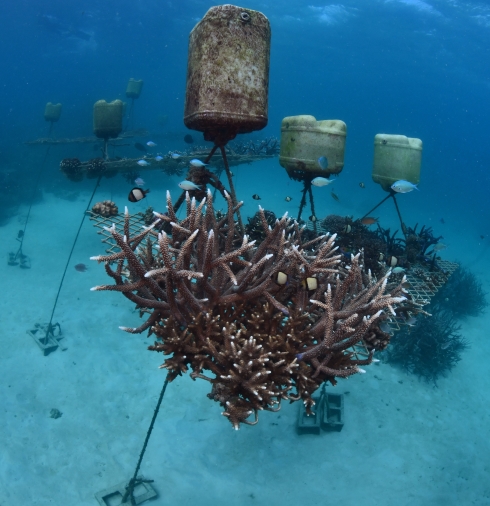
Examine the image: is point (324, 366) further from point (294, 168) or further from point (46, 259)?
point (46, 259)

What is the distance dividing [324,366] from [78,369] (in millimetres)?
7144

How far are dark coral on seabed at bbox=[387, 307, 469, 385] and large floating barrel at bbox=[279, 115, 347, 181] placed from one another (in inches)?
203

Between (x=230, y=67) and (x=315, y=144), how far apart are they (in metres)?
2.82

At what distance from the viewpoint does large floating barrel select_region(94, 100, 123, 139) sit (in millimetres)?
9727

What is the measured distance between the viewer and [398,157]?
7742mm

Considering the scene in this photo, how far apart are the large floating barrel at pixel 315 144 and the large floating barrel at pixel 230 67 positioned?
2.32 m

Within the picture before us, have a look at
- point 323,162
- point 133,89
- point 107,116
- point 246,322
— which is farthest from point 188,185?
point 133,89

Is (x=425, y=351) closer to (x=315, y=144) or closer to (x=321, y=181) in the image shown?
(x=321, y=181)

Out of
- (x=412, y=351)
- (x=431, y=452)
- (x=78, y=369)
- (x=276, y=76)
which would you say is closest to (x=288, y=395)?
(x=431, y=452)

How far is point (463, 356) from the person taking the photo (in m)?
10.3

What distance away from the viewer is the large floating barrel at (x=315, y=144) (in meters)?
6.16

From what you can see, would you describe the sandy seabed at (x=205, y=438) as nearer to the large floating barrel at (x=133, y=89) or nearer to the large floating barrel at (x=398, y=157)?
the large floating barrel at (x=398, y=157)

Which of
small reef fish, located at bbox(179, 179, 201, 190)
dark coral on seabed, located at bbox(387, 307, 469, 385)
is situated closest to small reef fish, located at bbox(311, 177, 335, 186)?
small reef fish, located at bbox(179, 179, 201, 190)

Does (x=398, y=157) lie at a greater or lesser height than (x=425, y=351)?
greater
